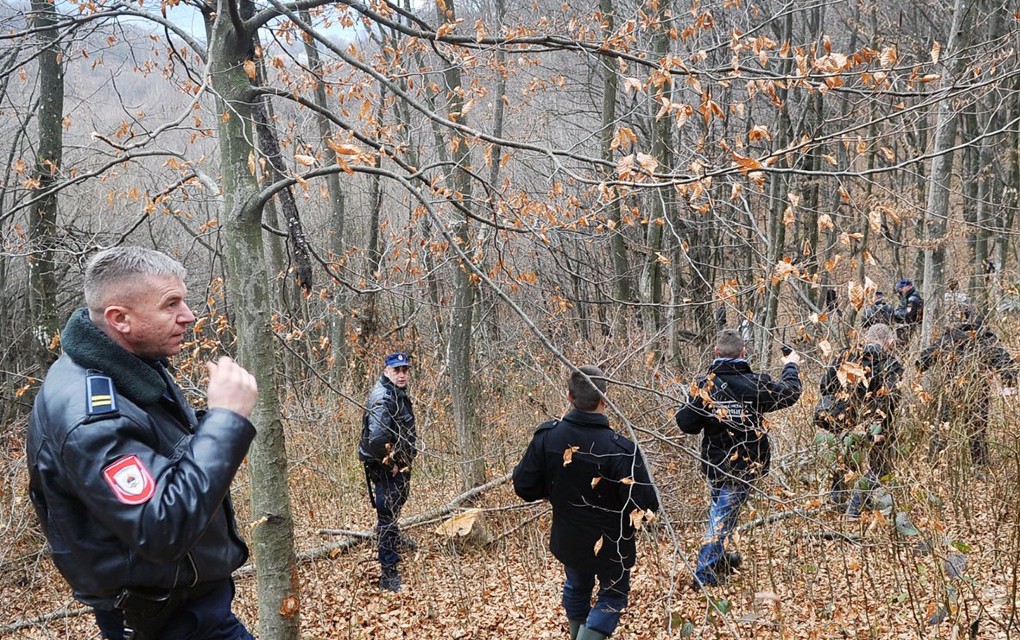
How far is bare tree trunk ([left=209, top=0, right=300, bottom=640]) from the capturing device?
3.97 m

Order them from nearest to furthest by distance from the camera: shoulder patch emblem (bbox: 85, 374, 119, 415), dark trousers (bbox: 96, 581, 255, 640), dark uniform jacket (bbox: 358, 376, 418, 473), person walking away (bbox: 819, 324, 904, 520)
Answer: shoulder patch emblem (bbox: 85, 374, 119, 415)
dark trousers (bbox: 96, 581, 255, 640)
person walking away (bbox: 819, 324, 904, 520)
dark uniform jacket (bbox: 358, 376, 418, 473)

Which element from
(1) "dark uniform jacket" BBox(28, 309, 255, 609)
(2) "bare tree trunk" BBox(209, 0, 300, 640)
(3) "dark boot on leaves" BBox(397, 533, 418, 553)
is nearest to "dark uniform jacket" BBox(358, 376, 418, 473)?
(3) "dark boot on leaves" BBox(397, 533, 418, 553)

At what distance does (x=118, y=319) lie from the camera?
2408mm

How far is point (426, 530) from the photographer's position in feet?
25.6

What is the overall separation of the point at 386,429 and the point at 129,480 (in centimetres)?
442

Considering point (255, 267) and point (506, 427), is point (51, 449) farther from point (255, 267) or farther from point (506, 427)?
point (506, 427)

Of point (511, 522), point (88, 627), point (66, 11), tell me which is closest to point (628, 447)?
point (511, 522)

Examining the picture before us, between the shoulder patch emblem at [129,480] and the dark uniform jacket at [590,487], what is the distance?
2800 millimetres

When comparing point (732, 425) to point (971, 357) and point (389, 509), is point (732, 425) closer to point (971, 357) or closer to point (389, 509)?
point (971, 357)

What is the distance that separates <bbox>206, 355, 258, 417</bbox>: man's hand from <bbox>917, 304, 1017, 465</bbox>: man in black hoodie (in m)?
4.86

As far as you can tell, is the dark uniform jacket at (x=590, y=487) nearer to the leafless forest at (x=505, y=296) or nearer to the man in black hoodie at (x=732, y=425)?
the leafless forest at (x=505, y=296)

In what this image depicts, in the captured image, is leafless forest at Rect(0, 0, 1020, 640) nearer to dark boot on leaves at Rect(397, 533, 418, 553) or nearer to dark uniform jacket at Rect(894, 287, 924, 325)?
dark boot on leaves at Rect(397, 533, 418, 553)

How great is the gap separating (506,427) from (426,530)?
197 centimetres

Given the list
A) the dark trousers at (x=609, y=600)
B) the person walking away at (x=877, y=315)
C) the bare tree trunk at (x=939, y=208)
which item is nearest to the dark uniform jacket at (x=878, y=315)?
the person walking away at (x=877, y=315)
